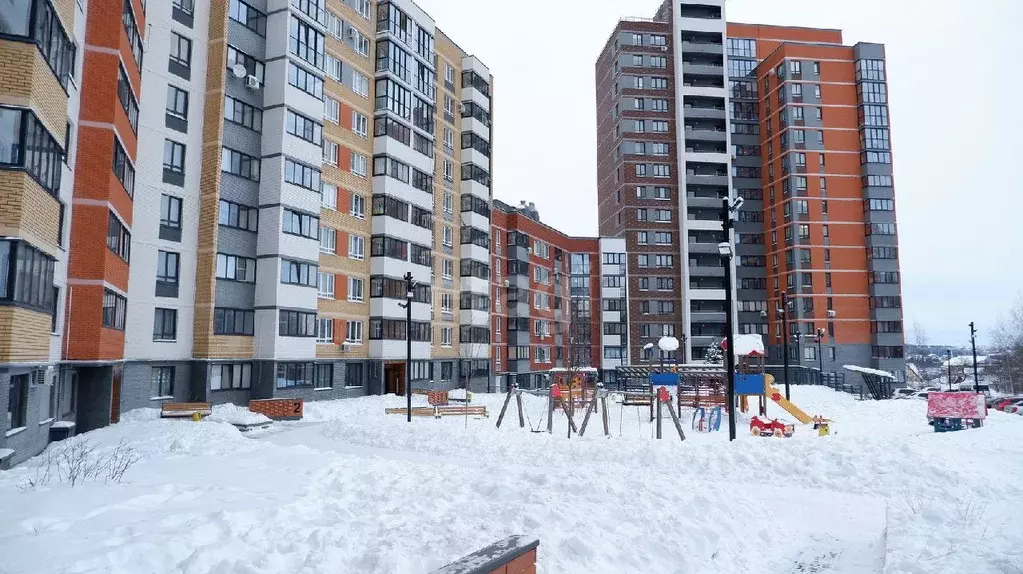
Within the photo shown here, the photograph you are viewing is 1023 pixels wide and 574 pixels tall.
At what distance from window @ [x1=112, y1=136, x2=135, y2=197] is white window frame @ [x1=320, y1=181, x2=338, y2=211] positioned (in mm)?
13547

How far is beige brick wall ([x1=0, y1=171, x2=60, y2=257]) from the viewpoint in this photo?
544 inches

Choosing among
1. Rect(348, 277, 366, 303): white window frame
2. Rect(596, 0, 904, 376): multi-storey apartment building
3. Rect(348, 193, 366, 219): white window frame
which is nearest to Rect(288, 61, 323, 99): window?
Rect(348, 193, 366, 219): white window frame

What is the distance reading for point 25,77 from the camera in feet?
46.3

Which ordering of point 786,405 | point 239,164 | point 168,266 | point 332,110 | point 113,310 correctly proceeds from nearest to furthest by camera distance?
point 113,310, point 786,405, point 168,266, point 239,164, point 332,110

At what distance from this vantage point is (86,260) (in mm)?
22500

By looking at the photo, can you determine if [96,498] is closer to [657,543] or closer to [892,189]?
[657,543]

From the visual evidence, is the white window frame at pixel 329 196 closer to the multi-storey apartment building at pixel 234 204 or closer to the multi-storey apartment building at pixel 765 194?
the multi-storey apartment building at pixel 234 204

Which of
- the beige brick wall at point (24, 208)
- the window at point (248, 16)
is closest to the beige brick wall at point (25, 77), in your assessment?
the beige brick wall at point (24, 208)

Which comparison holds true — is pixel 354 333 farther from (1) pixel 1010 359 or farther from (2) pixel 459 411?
(1) pixel 1010 359

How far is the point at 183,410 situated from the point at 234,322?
A: 7.71 m

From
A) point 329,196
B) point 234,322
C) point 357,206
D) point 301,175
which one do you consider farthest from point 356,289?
point 234,322

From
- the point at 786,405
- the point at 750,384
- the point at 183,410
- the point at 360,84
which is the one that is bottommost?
the point at 183,410

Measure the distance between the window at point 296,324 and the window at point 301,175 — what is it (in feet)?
25.1

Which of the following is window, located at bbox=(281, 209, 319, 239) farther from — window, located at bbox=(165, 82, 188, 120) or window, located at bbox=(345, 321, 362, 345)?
window, located at bbox=(165, 82, 188, 120)
